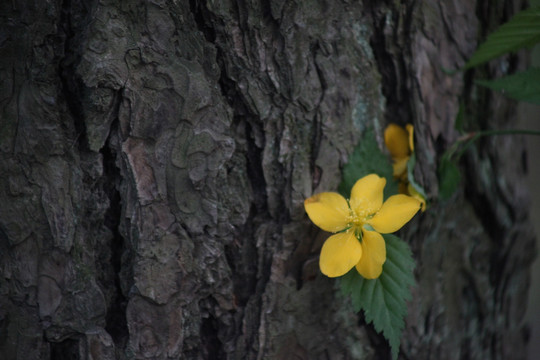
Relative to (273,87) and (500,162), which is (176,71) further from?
(500,162)

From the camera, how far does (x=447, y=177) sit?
1477 millimetres

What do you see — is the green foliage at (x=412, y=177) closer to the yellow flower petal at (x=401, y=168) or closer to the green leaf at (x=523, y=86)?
the yellow flower petal at (x=401, y=168)

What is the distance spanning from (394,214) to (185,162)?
0.55 metres

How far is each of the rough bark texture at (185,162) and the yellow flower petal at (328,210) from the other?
0.22ft

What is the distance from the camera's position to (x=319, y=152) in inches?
52.1

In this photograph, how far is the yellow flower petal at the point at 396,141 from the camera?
1.44m

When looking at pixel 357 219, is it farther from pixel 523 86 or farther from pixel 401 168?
pixel 523 86

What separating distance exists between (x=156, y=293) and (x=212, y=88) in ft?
1.82

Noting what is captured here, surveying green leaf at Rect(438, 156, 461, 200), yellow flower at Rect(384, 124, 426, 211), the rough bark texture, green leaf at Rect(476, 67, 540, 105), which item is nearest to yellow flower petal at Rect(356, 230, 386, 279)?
the rough bark texture

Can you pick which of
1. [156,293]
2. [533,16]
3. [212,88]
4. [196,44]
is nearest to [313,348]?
[156,293]

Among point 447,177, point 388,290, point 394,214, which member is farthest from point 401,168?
point 388,290

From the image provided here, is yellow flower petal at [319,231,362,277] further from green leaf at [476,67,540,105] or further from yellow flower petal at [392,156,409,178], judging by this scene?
green leaf at [476,67,540,105]

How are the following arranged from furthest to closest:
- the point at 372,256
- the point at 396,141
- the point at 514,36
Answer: the point at 396,141, the point at 514,36, the point at 372,256

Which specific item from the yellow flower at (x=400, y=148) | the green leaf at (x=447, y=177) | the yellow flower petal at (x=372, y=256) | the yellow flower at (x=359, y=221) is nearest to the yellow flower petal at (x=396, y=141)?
the yellow flower at (x=400, y=148)
